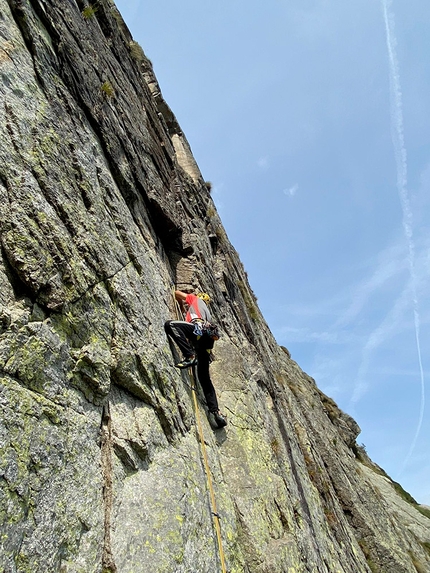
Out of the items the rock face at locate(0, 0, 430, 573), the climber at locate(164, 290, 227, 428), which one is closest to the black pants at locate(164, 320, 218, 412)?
the climber at locate(164, 290, 227, 428)

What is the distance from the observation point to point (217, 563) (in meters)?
5.96

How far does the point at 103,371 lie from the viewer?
536 cm

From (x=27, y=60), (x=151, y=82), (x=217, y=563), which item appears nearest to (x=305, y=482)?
(x=217, y=563)

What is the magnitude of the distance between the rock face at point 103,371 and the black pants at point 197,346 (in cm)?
29

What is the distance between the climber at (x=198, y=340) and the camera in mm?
8234

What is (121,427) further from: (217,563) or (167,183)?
(167,183)

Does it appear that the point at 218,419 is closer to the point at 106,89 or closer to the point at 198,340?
the point at 198,340

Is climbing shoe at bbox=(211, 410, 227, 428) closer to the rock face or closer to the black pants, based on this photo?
the black pants

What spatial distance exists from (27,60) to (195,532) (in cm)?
779

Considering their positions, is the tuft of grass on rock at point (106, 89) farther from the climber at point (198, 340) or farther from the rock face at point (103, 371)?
the climber at point (198, 340)

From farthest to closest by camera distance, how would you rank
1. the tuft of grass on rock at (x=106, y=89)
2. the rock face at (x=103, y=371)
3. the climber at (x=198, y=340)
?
the tuft of grass on rock at (x=106, y=89) < the climber at (x=198, y=340) < the rock face at (x=103, y=371)

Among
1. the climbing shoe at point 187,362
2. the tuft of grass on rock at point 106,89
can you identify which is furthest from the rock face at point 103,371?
the climbing shoe at point 187,362

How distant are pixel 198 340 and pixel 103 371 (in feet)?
12.3

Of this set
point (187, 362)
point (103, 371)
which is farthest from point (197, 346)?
point (103, 371)
